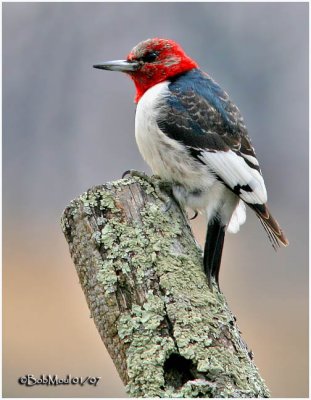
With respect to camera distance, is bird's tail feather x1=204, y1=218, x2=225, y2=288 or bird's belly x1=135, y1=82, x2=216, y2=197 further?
bird's belly x1=135, y1=82, x2=216, y2=197

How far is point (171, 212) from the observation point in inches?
147

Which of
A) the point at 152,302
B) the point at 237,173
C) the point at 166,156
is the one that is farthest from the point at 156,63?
the point at 152,302

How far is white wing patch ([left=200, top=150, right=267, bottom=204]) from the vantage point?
13.5 feet

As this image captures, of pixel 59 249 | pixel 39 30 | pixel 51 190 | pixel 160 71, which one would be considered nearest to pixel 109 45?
pixel 39 30

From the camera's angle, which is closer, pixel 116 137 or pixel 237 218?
pixel 237 218

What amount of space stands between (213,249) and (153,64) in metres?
1.38

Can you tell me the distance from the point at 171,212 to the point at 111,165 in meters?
4.12

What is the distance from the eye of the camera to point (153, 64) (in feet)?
16.1

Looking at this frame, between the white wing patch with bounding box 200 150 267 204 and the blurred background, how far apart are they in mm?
2135

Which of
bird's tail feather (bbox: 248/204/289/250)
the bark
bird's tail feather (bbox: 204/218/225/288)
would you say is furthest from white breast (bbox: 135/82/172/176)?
the bark

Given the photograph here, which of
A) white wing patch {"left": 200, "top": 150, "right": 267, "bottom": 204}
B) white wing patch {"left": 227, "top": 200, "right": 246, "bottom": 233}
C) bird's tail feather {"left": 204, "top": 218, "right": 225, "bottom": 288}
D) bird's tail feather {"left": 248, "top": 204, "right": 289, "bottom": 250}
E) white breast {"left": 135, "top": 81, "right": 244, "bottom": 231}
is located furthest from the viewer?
white wing patch {"left": 227, "top": 200, "right": 246, "bottom": 233}

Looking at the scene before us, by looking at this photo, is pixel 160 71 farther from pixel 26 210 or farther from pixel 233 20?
pixel 233 20

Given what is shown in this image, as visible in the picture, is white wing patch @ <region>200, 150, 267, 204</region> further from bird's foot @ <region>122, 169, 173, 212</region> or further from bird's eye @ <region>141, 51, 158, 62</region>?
bird's eye @ <region>141, 51, 158, 62</region>

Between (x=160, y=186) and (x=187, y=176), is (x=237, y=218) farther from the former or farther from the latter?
(x=160, y=186)
